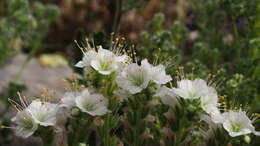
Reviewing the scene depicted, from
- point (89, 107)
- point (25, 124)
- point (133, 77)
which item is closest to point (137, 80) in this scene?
point (133, 77)

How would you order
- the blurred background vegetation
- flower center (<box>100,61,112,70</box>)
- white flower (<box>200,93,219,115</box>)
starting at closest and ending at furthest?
1. white flower (<box>200,93,219,115</box>)
2. flower center (<box>100,61,112,70</box>)
3. the blurred background vegetation

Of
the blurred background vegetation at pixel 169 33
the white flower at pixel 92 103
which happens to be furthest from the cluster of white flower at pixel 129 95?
the blurred background vegetation at pixel 169 33

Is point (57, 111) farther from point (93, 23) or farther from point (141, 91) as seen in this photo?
point (93, 23)

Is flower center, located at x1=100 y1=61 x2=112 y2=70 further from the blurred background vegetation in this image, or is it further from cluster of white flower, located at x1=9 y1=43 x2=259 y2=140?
the blurred background vegetation

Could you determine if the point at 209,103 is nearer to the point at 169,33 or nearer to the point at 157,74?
the point at 157,74

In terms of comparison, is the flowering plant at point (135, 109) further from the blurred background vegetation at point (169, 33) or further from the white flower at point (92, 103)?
the blurred background vegetation at point (169, 33)

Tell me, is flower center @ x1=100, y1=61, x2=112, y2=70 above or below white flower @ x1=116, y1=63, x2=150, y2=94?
above

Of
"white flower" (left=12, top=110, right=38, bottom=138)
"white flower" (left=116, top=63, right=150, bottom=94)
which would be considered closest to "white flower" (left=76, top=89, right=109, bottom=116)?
"white flower" (left=116, top=63, right=150, bottom=94)
